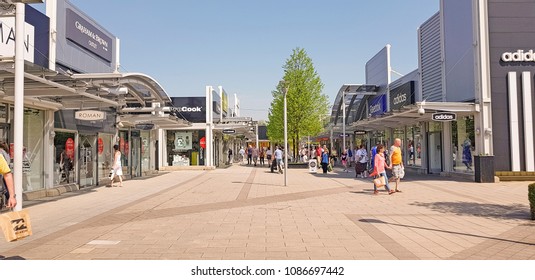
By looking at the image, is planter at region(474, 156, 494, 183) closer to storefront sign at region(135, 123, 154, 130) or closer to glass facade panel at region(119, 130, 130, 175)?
glass facade panel at region(119, 130, 130, 175)

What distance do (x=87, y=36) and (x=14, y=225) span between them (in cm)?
1326

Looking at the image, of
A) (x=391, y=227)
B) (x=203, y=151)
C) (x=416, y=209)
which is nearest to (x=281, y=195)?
(x=416, y=209)

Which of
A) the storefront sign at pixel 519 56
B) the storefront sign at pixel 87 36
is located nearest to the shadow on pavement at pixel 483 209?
the storefront sign at pixel 519 56

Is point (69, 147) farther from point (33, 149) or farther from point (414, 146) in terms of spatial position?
point (414, 146)

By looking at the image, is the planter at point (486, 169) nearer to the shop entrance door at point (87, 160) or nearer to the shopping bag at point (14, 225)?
the shop entrance door at point (87, 160)

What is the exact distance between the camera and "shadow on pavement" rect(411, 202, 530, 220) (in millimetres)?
8562

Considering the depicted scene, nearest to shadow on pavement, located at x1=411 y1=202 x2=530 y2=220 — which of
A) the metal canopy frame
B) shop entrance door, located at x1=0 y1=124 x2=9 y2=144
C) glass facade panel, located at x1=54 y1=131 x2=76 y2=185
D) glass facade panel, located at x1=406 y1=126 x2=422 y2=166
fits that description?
shop entrance door, located at x1=0 y1=124 x2=9 y2=144

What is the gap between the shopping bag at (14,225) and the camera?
14.9 feet

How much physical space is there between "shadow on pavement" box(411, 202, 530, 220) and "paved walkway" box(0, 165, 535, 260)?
2 centimetres

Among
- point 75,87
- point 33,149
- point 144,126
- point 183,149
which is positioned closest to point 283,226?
point 75,87

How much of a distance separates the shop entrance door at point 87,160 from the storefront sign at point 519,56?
645 inches

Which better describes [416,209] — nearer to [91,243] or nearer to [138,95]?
[91,243]

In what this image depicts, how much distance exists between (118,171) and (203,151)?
13.1m

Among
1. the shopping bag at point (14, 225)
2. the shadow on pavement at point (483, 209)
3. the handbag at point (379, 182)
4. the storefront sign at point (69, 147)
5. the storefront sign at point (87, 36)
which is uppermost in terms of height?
the storefront sign at point (87, 36)
